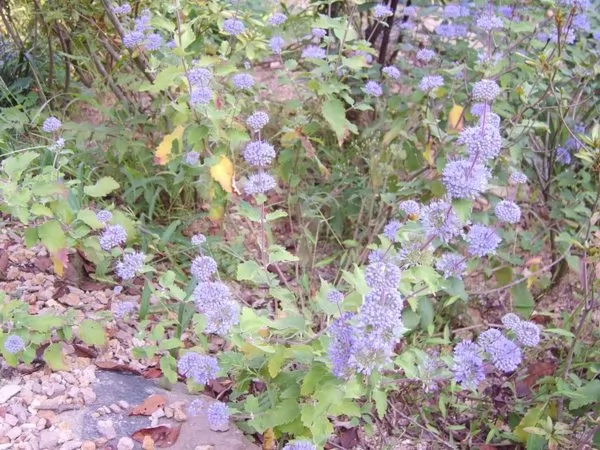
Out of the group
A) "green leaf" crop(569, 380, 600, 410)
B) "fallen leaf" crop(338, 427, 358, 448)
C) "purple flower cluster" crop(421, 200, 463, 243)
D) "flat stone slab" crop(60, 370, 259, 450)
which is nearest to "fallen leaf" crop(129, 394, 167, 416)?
"flat stone slab" crop(60, 370, 259, 450)

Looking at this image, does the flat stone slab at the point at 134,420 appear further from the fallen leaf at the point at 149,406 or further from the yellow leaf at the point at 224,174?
the yellow leaf at the point at 224,174

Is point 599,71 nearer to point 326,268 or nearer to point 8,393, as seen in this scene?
point 326,268

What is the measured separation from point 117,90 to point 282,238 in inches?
40.1

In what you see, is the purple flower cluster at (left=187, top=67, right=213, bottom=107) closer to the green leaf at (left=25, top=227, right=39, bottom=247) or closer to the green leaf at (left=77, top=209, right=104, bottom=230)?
the green leaf at (left=77, top=209, right=104, bottom=230)

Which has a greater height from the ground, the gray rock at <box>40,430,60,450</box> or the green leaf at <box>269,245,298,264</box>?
the green leaf at <box>269,245,298,264</box>

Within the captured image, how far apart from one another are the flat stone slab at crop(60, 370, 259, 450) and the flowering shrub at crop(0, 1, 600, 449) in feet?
0.15

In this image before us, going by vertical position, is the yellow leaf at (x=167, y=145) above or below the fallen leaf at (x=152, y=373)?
above

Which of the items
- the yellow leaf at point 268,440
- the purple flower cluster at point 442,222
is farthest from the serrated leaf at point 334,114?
the yellow leaf at point 268,440

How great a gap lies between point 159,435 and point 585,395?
120 cm

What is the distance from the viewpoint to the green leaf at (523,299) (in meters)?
2.45

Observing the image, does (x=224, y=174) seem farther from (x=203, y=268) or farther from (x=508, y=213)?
(x=508, y=213)

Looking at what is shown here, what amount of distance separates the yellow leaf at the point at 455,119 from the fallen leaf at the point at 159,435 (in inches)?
57.8

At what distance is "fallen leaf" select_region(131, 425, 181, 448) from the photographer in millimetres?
1882

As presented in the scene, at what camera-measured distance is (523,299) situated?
8.05ft
